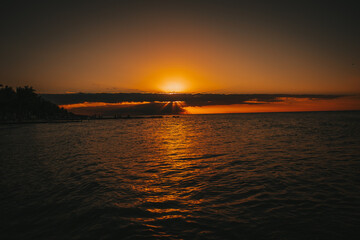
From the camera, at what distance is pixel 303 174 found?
42.6ft

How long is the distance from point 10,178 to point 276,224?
589 inches

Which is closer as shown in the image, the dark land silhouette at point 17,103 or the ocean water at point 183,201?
the ocean water at point 183,201

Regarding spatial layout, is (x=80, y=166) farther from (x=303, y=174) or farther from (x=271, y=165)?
(x=303, y=174)

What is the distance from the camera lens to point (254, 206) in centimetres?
851

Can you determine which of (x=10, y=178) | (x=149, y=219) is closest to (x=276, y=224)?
(x=149, y=219)

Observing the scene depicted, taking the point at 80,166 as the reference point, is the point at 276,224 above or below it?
above

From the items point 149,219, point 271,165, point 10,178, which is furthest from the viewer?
point 271,165

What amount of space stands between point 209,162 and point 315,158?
30.8 ft

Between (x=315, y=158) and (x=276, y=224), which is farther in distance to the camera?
(x=315, y=158)

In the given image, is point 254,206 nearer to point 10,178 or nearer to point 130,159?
point 130,159

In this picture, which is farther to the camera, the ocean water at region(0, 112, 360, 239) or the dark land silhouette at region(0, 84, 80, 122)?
the dark land silhouette at region(0, 84, 80, 122)

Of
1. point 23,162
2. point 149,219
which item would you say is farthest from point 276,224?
point 23,162

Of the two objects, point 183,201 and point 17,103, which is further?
point 17,103

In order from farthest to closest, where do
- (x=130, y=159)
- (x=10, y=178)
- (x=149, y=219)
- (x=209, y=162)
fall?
(x=130, y=159) → (x=209, y=162) → (x=10, y=178) → (x=149, y=219)
